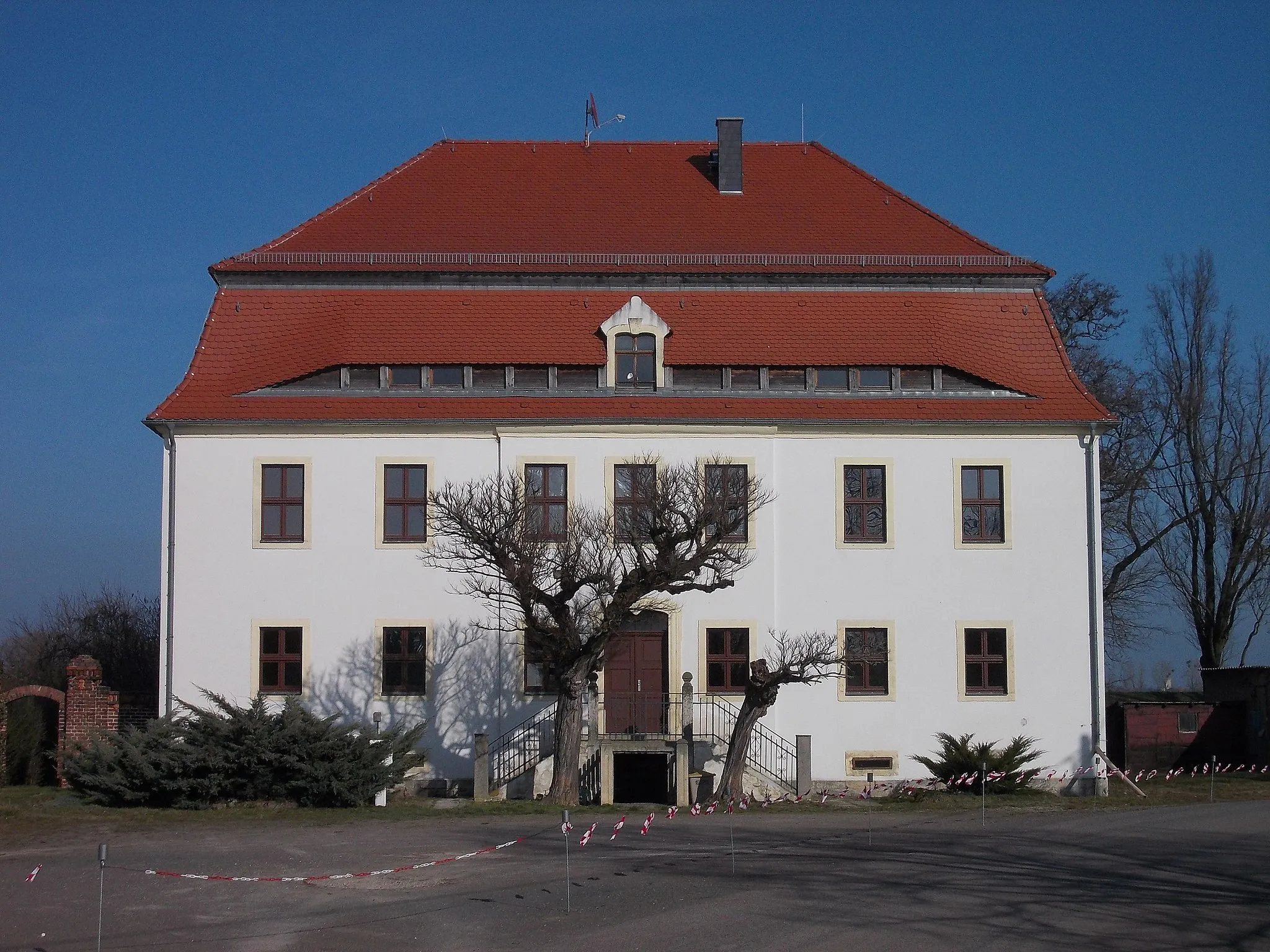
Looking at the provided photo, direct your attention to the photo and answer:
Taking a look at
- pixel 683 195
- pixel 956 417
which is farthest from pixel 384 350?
pixel 956 417

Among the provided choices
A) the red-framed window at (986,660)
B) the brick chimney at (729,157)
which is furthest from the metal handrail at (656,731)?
the brick chimney at (729,157)

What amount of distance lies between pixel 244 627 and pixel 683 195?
12228 millimetres

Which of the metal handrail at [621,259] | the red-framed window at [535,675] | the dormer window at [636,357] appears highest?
the metal handrail at [621,259]

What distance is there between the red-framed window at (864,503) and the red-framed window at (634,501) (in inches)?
138

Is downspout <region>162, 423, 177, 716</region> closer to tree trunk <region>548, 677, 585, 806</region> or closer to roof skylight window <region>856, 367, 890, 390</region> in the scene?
tree trunk <region>548, 677, 585, 806</region>

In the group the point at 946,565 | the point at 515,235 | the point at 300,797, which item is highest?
the point at 515,235

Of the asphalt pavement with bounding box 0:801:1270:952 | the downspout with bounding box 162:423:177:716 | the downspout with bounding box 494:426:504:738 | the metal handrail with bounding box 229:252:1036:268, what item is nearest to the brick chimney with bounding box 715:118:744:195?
the metal handrail with bounding box 229:252:1036:268

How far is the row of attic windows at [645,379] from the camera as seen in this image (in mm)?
24578

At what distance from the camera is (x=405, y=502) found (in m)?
24.2

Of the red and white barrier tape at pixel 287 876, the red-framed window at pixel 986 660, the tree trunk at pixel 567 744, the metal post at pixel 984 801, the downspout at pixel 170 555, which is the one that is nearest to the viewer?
the red and white barrier tape at pixel 287 876

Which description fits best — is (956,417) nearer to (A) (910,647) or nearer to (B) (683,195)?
(A) (910,647)

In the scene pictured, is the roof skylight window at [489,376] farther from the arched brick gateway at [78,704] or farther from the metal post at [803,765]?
the arched brick gateway at [78,704]

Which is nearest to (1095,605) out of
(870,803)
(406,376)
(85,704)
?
(870,803)

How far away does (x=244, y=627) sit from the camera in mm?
23812
